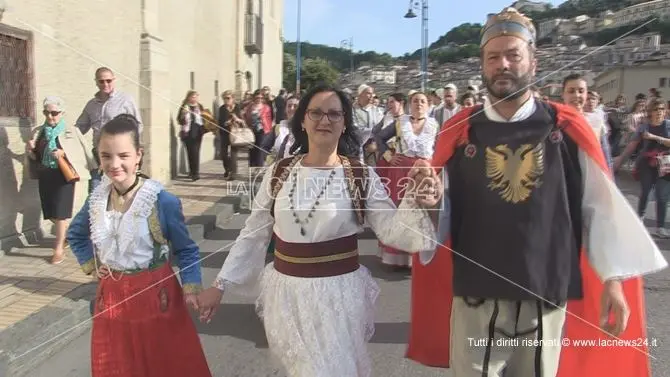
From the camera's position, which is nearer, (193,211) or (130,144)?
(130,144)

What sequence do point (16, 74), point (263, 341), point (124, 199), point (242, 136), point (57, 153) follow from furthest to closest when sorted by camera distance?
1. point (242, 136)
2. point (16, 74)
3. point (57, 153)
4. point (263, 341)
5. point (124, 199)

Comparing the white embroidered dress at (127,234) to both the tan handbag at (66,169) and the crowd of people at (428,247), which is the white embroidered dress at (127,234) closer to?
the crowd of people at (428,247)

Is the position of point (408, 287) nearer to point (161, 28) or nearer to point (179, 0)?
point (161, 28)

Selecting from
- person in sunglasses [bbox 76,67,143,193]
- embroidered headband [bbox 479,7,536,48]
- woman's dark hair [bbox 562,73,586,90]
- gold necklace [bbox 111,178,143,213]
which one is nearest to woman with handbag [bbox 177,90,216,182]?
person in sunglasses [bbox 76,67,143,193]

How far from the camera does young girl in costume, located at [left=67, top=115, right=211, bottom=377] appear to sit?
2.77 metres

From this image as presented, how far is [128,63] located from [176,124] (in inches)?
138

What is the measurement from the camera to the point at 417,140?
6.22 m

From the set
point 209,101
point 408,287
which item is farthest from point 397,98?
point 209,101

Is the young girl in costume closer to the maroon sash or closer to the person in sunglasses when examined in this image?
Answer: the maroon sash

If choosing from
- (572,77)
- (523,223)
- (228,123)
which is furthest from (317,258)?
(228,123)

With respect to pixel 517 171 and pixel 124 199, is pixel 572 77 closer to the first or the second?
pixel 517 171

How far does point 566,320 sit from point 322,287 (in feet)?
3.78

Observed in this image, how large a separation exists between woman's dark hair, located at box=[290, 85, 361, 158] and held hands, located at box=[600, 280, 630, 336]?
124 cm

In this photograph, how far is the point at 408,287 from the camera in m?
5.71
